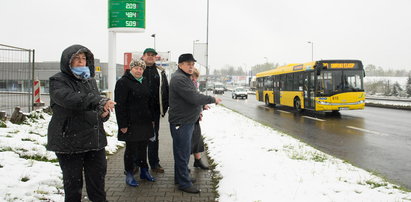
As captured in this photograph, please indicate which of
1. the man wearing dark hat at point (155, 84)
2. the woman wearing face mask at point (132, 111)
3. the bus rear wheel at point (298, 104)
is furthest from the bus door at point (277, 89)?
the woman wearing face mask at point (132, 111)

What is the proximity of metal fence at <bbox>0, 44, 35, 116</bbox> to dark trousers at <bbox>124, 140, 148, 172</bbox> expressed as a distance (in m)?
5.68

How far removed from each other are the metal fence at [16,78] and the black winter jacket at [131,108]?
18.3 ft

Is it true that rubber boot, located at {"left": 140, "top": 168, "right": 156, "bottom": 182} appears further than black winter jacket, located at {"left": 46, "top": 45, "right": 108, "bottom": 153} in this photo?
Yes

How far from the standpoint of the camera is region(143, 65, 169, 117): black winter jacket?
5.00 metres

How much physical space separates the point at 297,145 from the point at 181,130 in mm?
3780

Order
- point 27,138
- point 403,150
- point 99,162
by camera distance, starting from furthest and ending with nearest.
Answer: point 403,150 < point 27,138 < point 99,162

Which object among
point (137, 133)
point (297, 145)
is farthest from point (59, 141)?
point (297, 145)

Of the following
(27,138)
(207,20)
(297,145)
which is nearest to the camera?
(27,138)

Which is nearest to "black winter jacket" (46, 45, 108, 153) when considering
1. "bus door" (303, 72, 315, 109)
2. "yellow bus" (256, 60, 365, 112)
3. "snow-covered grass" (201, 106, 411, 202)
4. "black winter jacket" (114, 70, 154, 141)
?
"black winter jacket" (114, 70, 154, 141)

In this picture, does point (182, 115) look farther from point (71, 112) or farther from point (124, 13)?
point (124, 13)

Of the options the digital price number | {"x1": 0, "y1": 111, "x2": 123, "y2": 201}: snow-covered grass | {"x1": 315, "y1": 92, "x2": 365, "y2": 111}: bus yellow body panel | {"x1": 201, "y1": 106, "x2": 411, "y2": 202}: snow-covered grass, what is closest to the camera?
{"x1": 0, "y1": 111, "x2": 123, "y2": 201}: snow-covered grass

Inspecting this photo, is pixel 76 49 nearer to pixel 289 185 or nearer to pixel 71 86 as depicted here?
pixel 71 86

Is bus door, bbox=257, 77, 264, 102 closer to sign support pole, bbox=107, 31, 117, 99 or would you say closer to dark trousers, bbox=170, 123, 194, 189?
sign support pole, bbox=107, 31, 117, 99

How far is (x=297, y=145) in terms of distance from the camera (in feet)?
23.8
